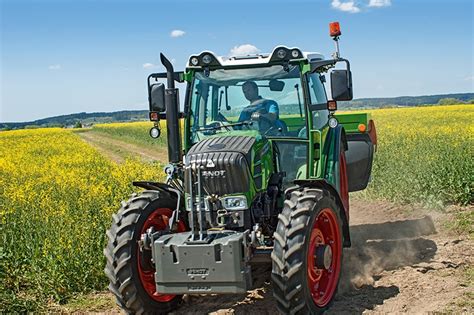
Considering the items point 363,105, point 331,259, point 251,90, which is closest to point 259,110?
point 251,90

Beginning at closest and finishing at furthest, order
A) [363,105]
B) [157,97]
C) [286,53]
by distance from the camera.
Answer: [157,97], [286,53], [363,105]

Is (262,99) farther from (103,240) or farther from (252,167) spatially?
(103,240)

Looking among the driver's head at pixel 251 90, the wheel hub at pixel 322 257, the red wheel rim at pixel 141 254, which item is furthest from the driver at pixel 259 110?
the wheel hub at pixel 322 257

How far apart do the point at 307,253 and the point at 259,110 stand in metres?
1.80

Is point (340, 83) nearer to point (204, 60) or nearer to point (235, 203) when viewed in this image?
point (204, 60)

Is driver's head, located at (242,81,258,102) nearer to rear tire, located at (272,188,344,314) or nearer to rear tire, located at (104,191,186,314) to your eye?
rear tire, located at (272,188,344,314)

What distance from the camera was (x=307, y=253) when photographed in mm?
4797

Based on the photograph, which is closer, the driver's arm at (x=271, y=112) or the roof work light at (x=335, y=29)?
the driver's arm at (x=271, y=112)

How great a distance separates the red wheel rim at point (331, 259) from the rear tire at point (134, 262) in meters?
1.36

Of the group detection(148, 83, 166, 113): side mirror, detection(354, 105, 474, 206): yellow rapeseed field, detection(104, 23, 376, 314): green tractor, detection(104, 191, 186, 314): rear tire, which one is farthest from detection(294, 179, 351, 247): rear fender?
detection(354, 105, 474, 206): yellow rapeseed field

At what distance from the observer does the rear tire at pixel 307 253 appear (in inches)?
184

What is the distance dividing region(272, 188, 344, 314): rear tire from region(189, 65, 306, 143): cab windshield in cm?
96

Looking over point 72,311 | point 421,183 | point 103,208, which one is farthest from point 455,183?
point 72,311

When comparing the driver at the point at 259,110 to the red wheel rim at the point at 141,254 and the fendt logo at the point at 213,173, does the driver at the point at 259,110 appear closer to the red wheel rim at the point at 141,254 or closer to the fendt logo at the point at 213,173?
the fendt logo at the point at 213,173
